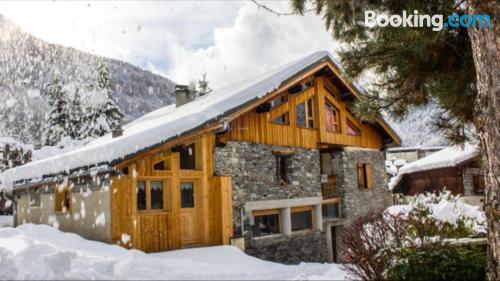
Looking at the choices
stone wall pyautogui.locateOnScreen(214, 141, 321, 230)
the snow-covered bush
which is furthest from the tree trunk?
stone wall pyautogui.locateOnScreen(214, 141, 321, 230)

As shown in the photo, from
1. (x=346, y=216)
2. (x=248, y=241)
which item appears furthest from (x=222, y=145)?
(x=346, y=216)

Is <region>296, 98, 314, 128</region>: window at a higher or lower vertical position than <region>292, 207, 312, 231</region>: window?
higher

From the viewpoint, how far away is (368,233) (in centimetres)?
757

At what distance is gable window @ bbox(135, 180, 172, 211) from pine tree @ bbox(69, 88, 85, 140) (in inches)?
1015

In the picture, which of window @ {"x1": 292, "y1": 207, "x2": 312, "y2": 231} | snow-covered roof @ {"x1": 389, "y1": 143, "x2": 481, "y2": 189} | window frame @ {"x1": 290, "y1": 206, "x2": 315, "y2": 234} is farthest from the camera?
snow-covered roof @ {"x1": 389, "y1": 143, "x2": 481, "y2": 189}

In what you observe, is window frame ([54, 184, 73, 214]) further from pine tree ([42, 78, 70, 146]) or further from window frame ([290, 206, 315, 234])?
pine tree ([42, 78, 70, 146])

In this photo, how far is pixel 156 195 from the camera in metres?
12.1

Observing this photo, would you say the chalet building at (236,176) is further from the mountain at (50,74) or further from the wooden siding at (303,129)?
the mountain at (50,74)

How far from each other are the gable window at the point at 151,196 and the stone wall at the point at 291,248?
9.77ft

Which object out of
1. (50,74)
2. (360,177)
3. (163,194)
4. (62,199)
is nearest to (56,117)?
(62,199)

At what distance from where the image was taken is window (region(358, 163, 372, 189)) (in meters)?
18.8

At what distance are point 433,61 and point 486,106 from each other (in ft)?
7.57

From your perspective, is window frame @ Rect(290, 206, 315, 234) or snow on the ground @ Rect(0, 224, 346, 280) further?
window frame @ Rect(290, 206, 315, 234)

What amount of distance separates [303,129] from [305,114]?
2.30 feet
